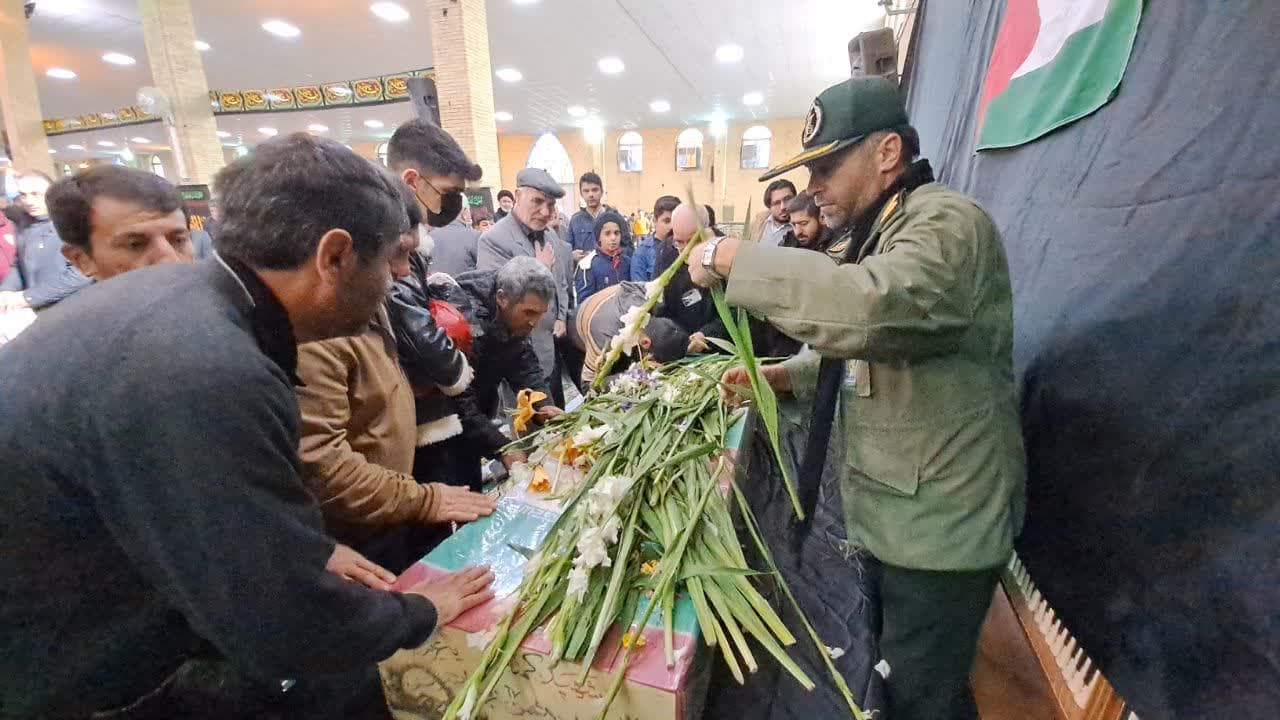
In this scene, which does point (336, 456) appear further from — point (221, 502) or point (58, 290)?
point (58, 290)

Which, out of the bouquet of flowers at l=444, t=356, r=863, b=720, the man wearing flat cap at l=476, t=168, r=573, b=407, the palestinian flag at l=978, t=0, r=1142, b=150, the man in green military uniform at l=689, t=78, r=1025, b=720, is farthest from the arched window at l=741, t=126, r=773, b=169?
the bouquet of flowers at l=444, t=356, r=863, b=720

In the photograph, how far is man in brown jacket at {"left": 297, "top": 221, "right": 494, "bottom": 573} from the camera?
124 cm

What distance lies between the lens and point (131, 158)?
2336 cm

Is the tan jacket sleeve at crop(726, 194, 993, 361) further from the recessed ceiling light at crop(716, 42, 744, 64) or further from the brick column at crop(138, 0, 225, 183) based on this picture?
the recessed ceiling light at crop(716, 42, 744, 64)

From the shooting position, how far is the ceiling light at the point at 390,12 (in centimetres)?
826

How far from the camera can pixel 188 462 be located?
2.10ft

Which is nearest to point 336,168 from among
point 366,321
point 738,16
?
point 366,321

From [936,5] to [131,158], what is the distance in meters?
32.9

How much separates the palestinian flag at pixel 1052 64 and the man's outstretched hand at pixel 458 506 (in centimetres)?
204

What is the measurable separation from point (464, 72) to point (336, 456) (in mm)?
7445

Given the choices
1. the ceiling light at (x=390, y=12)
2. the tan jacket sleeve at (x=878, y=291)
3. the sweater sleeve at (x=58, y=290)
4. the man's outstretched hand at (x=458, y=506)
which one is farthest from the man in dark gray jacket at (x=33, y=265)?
the ceiling light at (x=390, y=12)

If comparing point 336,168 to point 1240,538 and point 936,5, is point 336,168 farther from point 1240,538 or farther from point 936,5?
point 936,5

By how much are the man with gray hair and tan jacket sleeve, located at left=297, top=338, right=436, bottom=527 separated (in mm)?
540

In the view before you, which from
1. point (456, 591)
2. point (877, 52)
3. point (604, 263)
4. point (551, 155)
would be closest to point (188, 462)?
point (456, 591)
